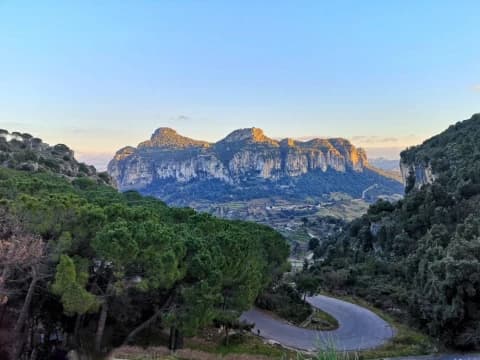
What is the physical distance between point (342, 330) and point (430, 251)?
26.7ft

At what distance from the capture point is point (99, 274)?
15141mm

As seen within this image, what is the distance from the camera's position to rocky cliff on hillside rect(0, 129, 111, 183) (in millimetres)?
46025

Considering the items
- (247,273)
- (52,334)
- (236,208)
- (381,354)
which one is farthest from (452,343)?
(236,208)

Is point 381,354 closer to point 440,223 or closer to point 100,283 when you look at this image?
point 100,283

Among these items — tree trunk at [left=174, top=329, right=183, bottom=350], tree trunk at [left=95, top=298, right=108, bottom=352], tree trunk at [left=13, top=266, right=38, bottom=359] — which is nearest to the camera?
tree trunk at [left=13, top=266, right=38, bottom=359]

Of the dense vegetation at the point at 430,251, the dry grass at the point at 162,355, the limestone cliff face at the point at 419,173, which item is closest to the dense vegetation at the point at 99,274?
the dry grass at the point at 162,355

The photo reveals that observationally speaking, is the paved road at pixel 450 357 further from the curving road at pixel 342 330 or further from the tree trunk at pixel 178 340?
the tree trunk at pixel 178 340

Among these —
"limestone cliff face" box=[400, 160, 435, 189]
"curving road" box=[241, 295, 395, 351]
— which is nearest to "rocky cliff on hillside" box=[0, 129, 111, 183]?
"curving road" box=[241, 295, 395, 351]

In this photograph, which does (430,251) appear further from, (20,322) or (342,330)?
(20,322)

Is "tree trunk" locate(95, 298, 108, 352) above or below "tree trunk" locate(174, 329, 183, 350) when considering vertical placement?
above

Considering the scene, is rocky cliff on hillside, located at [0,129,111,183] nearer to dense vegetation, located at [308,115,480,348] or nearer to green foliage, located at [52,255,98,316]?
dense vegetation, located at [308,115,480,348]

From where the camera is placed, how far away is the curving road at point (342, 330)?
23.9 meters

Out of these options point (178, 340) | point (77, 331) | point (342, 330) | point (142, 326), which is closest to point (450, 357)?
point (342, 330)

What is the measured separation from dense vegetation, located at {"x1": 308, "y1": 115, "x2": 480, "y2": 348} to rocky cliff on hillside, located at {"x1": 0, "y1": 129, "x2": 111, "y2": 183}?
28.9m
